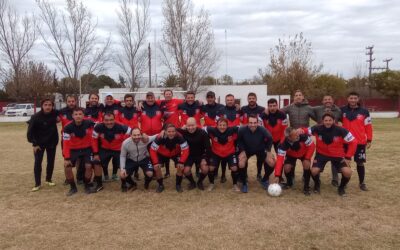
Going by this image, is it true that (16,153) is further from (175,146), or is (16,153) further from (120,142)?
(175,146)

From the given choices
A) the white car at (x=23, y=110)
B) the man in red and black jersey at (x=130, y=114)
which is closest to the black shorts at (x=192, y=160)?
the man in red and black jersey at (x=130, y=114)

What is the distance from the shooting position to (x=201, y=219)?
493 centimetres

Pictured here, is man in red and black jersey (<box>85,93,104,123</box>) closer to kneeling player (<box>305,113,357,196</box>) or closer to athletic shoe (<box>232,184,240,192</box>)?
athletic shoe (<box>232,184,240,192</box>)

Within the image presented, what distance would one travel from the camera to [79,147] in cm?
666

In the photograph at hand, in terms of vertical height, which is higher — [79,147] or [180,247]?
[79,147]

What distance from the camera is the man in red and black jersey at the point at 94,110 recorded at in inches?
310

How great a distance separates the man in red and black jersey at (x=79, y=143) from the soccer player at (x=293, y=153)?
11.1ft

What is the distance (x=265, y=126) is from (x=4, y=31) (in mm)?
31006

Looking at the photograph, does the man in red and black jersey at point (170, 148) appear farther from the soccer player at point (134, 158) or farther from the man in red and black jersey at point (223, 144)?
the man in red and black jersey at point (223, 144)

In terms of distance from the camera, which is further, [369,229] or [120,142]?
[120,142]

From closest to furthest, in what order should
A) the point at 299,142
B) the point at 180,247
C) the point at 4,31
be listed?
the point at 180,247, the point at 299,142, the point at 4,31

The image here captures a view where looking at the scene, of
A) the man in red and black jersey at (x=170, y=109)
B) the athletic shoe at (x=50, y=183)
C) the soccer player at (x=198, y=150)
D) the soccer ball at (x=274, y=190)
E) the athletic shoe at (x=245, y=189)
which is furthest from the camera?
the man in red and black jersey at (x=170, y=109)

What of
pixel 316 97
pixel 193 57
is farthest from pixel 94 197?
pixel 316 97

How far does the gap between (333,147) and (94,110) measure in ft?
16.4
